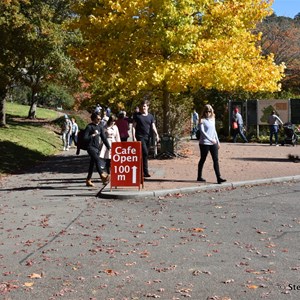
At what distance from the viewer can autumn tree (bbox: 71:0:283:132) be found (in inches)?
695

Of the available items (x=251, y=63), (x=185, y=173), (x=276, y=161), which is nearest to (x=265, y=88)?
(x=251, y=63)

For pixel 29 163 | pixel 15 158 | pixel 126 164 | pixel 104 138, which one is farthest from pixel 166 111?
pixel 126 164

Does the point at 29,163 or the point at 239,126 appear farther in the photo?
the point at 239,126

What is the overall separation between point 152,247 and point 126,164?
5.19m

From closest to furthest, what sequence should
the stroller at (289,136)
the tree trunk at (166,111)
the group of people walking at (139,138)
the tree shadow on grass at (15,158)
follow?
the group of people walking at (139,138) < the tree shadow on grass at (15,158) < the tree trunk at (166,111) < the stroller at (289,136)

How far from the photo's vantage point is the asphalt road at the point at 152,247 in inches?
225

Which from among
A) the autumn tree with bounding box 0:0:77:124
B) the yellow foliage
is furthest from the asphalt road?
the autumn tree with bounding box 0:0:77:124

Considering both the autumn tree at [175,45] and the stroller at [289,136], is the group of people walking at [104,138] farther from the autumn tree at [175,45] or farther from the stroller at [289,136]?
the stroller at [289,136]

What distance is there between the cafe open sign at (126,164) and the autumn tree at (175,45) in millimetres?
5395

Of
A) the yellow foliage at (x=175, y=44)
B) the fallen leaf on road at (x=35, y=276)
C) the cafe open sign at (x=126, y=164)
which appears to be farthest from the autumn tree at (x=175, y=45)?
the fallen leaf on road at (x=35, y=276)

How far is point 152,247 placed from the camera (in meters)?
7.50

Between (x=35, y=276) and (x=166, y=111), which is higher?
(x=166, y=111)

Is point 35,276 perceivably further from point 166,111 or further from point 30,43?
point 30,43

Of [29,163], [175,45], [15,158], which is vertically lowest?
[29,163]
